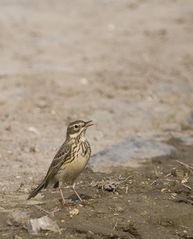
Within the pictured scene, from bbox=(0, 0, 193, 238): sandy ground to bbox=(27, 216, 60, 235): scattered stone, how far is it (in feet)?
0.38

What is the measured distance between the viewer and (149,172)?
1030cm

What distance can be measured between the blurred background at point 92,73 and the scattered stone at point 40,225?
2.22 meters

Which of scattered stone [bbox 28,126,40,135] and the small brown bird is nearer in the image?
the small brown bird

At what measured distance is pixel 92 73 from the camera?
1588cm

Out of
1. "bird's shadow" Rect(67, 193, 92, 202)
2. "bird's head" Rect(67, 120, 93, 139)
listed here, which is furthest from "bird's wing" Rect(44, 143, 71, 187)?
"bird's shadow" Rect(67, 193, 92, 202)

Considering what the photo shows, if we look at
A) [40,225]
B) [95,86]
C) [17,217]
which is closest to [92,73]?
[95,86]

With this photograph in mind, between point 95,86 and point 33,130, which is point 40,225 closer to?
point 33,130

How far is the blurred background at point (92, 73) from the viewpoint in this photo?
12493 mm

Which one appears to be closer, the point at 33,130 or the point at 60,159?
the point at 60,159

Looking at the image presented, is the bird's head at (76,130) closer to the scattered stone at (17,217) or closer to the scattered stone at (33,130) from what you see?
the scattered stone at (17,217)

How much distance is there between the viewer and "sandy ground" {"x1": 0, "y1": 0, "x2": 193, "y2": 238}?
9227 mm

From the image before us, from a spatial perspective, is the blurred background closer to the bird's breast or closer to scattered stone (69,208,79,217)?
the bird's breast

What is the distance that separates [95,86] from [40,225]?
23.8 ft

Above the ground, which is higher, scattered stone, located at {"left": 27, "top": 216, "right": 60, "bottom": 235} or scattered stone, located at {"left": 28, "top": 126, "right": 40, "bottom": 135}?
scattered stone, located at {"left": 28, "top": 126, "right": 40, "bottom": 135}
